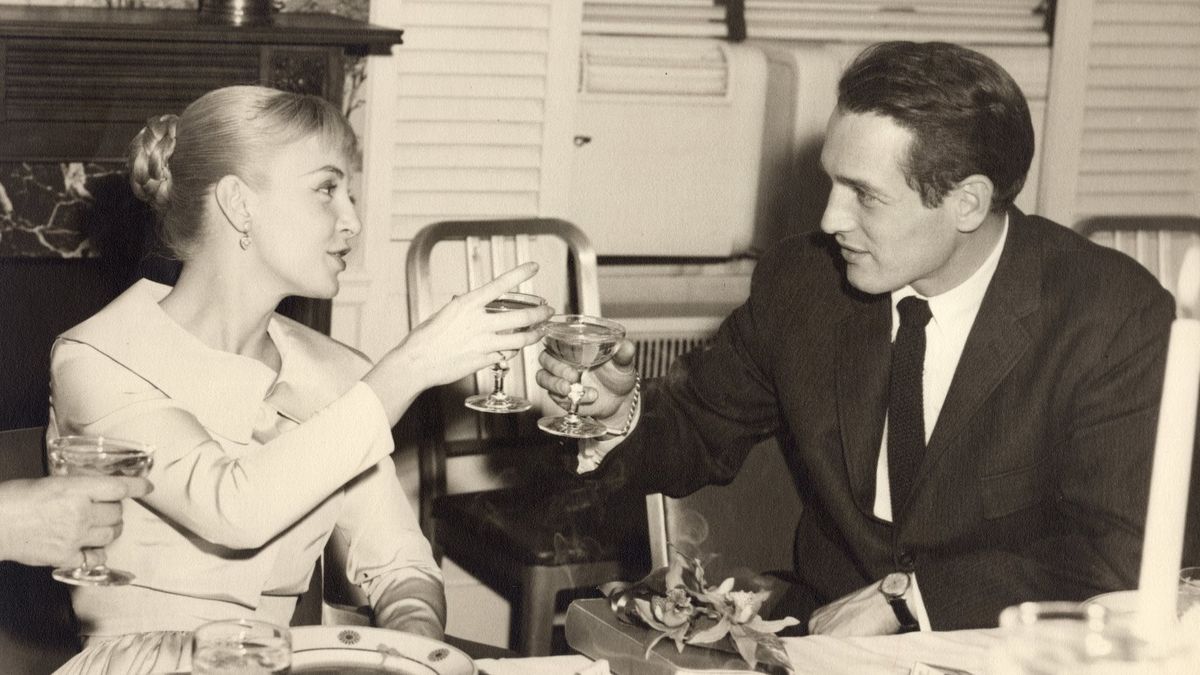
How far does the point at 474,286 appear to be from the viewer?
340cm

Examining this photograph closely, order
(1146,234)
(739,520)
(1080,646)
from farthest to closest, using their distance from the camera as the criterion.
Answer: (1146,234) < (739,520) < (1080,646)

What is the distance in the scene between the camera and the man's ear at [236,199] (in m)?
2.17

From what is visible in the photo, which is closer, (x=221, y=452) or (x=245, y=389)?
(x=221, y=452)

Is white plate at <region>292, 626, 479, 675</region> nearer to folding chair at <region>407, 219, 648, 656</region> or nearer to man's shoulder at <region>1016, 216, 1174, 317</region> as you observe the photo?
man's shoulder at <region>1016, 216, 1174, 317</region>

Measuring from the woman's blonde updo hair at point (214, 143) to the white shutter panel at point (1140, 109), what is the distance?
296cm

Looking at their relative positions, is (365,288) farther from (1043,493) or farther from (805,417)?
(1043,493)

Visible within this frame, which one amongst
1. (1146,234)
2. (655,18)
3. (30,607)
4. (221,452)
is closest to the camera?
(221,452)

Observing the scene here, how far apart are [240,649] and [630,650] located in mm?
497

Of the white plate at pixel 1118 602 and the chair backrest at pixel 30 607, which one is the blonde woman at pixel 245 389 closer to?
the chair backrest at pixel 30 607

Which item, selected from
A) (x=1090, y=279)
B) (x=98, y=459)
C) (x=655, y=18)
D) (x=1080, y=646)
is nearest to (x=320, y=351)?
(x=98, y=459)

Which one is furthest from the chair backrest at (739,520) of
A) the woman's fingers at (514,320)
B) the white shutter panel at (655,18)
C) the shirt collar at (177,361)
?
the white shutter panel at (655,18)

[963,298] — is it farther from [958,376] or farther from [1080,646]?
[1080,646]

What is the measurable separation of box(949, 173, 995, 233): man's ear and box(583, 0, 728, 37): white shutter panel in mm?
1957

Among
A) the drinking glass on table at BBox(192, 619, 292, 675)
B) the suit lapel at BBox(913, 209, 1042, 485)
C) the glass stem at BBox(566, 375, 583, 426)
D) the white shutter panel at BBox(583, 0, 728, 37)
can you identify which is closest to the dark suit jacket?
the suit lapel at BBox(913, 209, 1042, 485)
